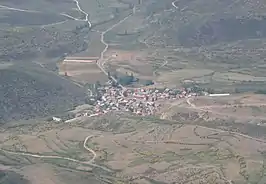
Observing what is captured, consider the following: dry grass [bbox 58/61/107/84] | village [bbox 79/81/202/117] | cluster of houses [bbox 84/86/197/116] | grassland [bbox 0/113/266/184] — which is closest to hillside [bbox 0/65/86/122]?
village [bbox 79/81/202/117]

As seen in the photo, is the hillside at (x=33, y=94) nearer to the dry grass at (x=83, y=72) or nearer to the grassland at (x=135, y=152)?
the dry grass at (x=83, y=72)

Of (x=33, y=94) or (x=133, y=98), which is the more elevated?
(x=133, y=98)

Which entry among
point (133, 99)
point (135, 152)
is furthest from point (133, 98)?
point (135, 152)

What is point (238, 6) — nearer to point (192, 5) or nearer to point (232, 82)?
point (192, 5)

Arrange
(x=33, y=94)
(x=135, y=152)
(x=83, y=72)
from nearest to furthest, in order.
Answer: (x=135, y=152)
(x=33, y=94)
(x=83, y=72)

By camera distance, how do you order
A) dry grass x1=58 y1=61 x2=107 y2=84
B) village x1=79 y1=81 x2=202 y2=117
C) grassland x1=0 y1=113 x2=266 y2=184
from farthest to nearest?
dry grass x1=58 y1=61 x2=107 y2=84, village x1=79 y1=81 x2=202 y2=117, grassland x1=0 y1=113 x2=266 y2=184

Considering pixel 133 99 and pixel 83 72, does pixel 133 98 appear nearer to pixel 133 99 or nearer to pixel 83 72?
pixel 133 99

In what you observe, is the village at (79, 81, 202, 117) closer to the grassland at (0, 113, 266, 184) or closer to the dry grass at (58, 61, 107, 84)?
the dry grass at (58, 61, 107, 84)

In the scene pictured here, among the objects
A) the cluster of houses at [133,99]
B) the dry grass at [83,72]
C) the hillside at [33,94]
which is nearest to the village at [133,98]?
the cluster of houses at [133,99]

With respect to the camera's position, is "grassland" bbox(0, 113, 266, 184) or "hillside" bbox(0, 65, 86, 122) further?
"hillside" bbox(0, 65, 86, 122)
